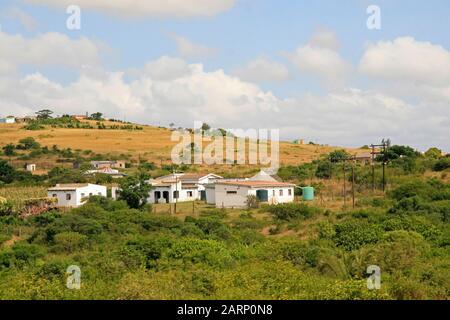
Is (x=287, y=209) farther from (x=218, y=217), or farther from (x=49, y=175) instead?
(x=49, y=175)

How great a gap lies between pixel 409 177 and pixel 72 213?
79.7 feet

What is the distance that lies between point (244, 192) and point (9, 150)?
41.3m

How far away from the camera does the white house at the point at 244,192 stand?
44844mm

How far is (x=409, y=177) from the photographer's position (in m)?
49.2

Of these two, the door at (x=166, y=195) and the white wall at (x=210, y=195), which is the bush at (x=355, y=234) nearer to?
the white wall at (x=210, y=195)

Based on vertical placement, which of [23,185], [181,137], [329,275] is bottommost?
[329,275]

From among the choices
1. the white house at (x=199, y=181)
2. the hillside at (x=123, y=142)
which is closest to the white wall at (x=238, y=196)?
the white house at (x=199, y=181)

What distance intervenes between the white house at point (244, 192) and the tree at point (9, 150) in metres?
38.0

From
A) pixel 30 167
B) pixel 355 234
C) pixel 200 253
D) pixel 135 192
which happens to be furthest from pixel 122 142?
pixel 200 253

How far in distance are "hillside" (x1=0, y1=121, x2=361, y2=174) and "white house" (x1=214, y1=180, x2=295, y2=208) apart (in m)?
27.7

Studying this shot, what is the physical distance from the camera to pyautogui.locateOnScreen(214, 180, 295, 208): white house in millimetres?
44844

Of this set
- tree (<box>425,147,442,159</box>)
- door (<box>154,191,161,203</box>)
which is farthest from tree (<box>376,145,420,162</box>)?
door (<box>154,191,161,203</box>)

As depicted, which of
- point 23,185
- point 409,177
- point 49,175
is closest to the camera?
point 409,177

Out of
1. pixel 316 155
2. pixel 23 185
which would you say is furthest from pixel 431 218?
pixel 316 155
